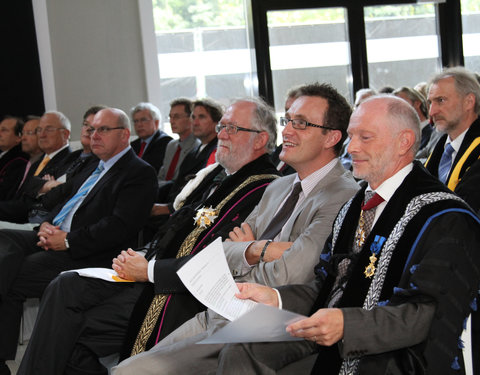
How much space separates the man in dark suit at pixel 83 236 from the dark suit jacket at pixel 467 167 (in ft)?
5.31

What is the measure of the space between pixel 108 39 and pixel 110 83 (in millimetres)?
525

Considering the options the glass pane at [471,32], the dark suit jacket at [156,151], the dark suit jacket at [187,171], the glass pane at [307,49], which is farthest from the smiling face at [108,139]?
the glass pane at [471,32]

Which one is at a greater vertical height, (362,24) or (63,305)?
(362,24)

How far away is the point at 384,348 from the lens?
1.69 metres

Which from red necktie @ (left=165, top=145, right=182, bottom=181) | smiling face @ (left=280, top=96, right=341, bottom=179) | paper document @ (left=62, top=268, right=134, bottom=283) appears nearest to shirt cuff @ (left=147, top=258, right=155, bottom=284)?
paper document @ (left=62, top=268, right=134, bottom=283)

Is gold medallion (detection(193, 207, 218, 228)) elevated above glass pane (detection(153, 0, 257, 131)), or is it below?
below

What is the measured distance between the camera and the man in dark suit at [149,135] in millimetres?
6629

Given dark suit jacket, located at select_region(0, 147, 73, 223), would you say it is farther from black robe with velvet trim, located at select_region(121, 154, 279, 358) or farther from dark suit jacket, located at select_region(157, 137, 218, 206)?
black robe with velvet trim, located at select_region(121, 154, 279, 358)

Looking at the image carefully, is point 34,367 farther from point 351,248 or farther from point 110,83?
point 110,83

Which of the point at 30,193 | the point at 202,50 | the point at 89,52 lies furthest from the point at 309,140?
the point at 202,50

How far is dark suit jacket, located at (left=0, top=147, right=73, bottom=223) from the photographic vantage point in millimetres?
→ 4871

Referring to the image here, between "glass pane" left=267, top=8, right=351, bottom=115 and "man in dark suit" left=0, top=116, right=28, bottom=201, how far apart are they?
11.6ft

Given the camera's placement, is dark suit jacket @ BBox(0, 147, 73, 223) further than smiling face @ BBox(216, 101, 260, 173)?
Yes

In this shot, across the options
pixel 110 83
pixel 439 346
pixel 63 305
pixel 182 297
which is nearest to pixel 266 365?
pixel 439 346
